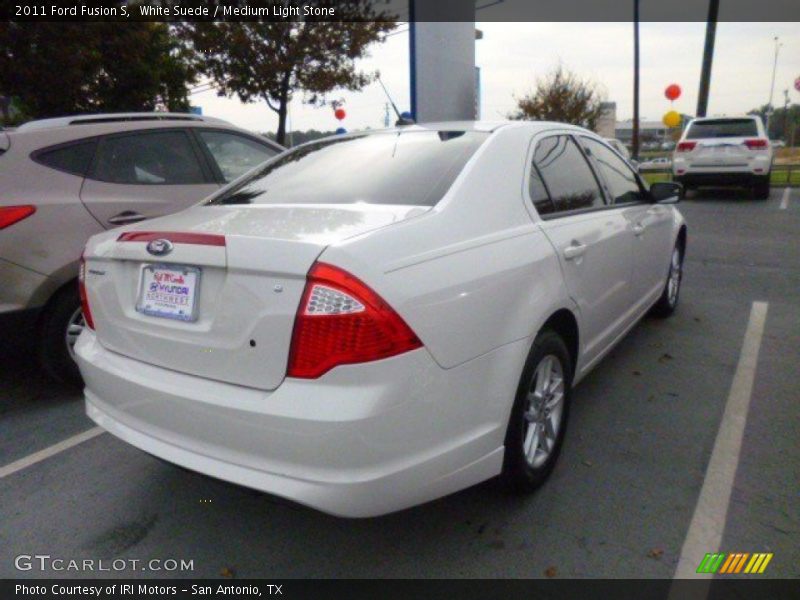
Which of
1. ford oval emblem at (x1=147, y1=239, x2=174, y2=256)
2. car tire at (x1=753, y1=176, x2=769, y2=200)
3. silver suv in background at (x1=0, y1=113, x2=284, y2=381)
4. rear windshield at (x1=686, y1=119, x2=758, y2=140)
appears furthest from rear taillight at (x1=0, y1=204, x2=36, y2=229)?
car tire at (x1=753, y1=176, x2=769, y2=200)

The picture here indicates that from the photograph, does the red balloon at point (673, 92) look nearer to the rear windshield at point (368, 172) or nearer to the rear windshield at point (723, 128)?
the rear windshield at point (723, 128)

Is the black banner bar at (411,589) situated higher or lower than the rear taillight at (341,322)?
lower

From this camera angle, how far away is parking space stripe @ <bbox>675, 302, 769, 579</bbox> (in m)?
2.35

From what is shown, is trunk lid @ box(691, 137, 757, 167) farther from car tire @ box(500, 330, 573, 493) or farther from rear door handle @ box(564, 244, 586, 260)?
car tire @ box(500, 330, 573, 493)

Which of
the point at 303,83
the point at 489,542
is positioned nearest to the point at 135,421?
the point at 489,542

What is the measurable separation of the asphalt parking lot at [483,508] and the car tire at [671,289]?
120 centimetres

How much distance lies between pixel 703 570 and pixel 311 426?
5.03 ft

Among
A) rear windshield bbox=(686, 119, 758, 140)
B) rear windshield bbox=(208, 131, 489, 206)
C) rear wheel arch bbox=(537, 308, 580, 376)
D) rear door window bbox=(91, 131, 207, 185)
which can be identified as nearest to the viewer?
rear windshield bbox=(208, 131, 489, 206)

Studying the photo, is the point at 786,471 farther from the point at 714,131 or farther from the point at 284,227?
the point at 714,131

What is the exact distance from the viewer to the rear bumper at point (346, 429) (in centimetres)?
188

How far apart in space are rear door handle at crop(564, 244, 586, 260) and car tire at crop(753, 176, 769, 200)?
12143 mm

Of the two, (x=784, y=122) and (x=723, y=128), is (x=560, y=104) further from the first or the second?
(x=784, y=122)

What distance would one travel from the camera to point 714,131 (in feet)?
44.1

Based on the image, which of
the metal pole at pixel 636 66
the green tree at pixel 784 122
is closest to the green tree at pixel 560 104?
the metal pole at pixel 636 66
